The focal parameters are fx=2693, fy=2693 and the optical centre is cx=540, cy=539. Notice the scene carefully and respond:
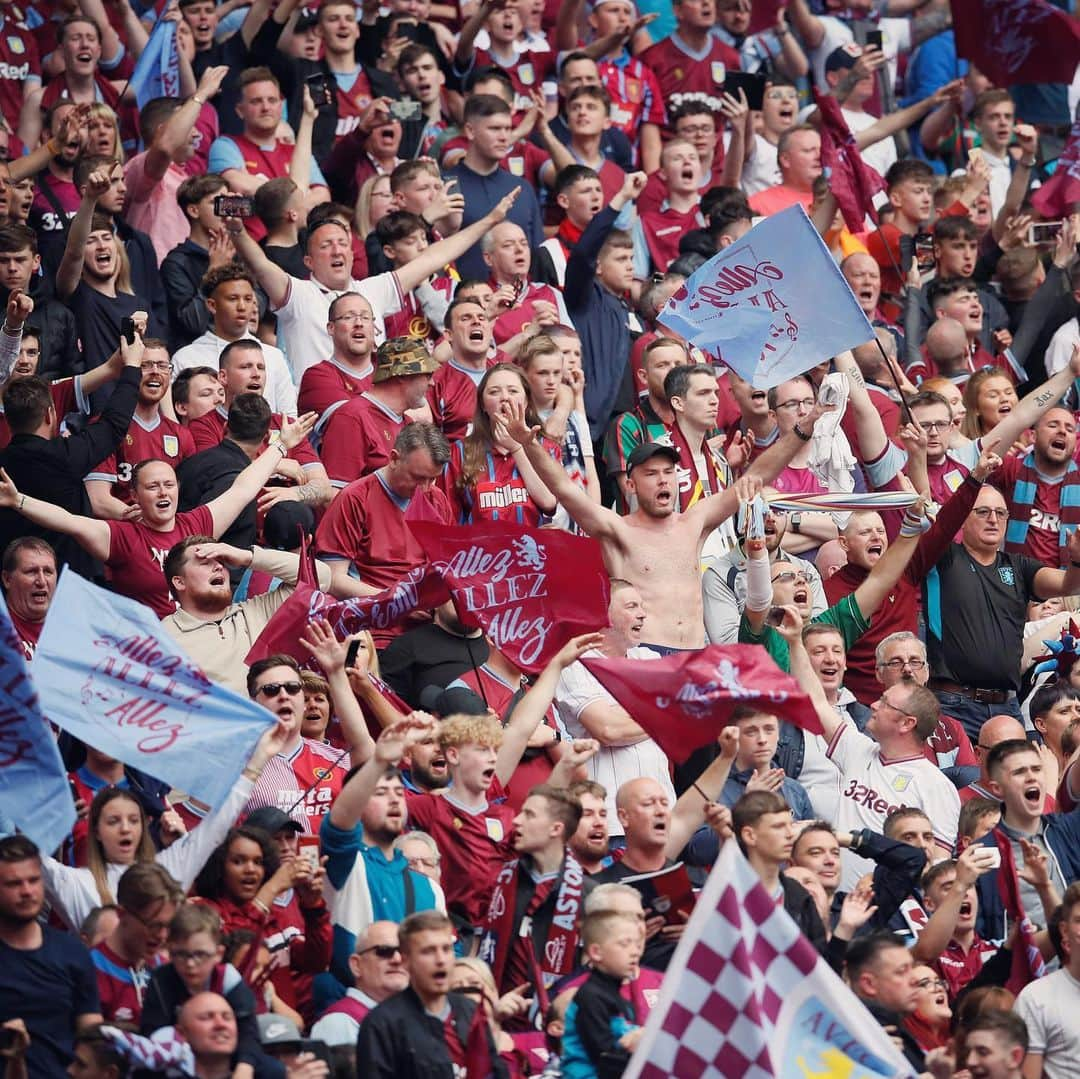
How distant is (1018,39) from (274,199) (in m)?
5.97

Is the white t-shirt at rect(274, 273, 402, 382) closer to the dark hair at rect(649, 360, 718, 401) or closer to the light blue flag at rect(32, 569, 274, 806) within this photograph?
the dark hair at rect(649, 360, 718, 401)

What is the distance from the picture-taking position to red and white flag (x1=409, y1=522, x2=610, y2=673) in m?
11.3

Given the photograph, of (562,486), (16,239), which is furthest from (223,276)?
(562,486)

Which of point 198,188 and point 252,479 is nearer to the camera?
point 252,479

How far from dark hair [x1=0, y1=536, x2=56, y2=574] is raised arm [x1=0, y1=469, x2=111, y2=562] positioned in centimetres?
13

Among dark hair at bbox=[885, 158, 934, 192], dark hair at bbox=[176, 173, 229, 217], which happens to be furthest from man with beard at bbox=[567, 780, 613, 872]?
dark hair at bbox=[885, 158, 934, 192]

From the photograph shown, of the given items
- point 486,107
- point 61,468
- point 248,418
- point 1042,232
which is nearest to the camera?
point 61,468

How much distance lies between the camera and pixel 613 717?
11359 millimetres

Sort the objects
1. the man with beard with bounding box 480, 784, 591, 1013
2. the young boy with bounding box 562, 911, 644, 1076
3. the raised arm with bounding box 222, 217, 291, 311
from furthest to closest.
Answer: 1. the raised arm with bounding box 222, 217, 291, 311
2. the man with beard with bounding box 480, 784, 591, 1013
3. the young boy with bounding box 562, 911, 644, 1076

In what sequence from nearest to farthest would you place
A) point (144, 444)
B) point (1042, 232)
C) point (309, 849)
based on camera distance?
point (309, 849), point (144, 444), point (1042, 232)

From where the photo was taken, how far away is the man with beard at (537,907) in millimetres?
9750

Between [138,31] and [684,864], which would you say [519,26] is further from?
A: [684,864]

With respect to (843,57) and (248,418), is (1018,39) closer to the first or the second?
(843,57)

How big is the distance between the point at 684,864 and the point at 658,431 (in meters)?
3.49
